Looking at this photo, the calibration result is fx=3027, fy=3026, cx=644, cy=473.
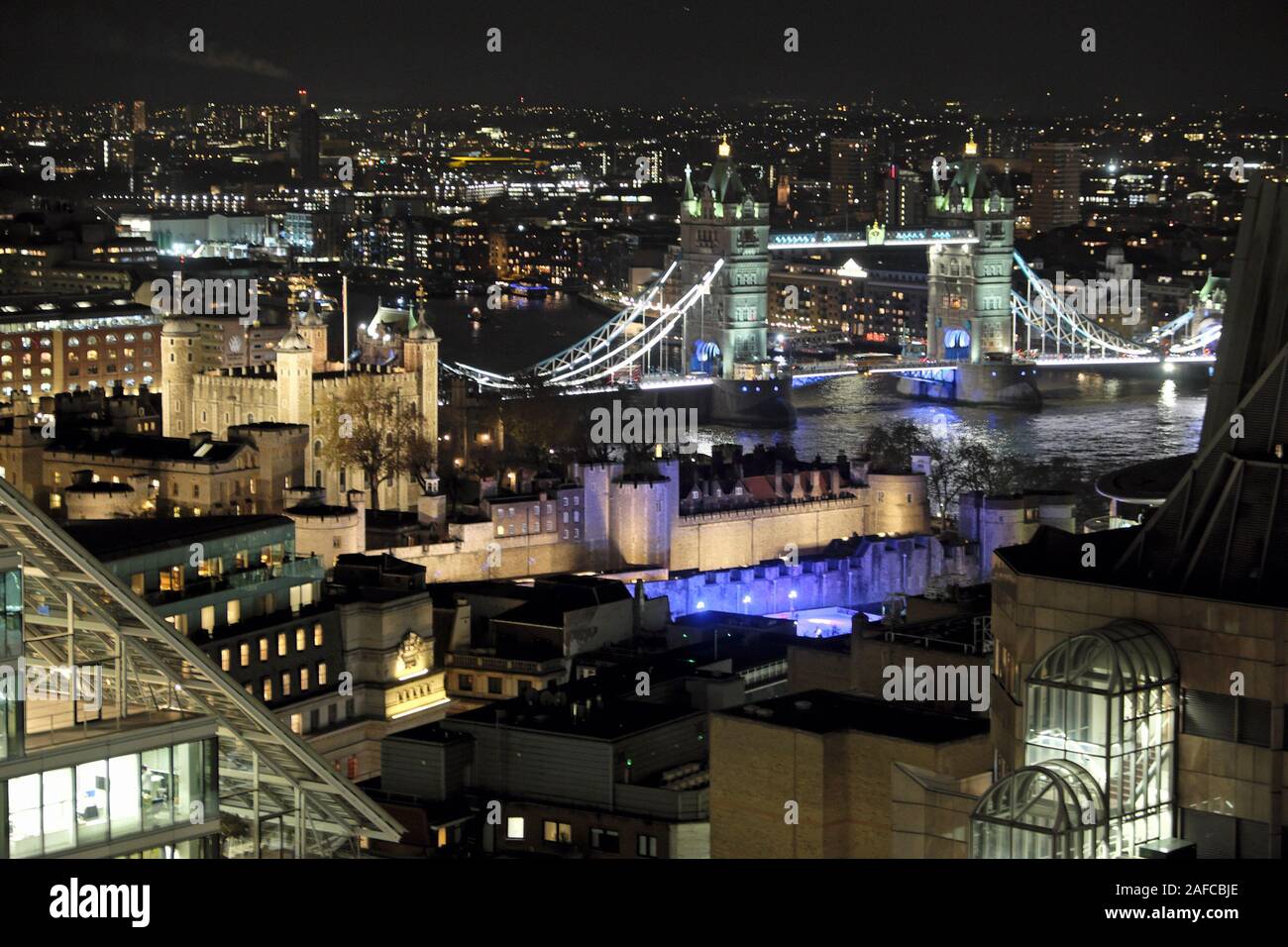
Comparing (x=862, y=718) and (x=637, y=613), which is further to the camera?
(x=637, y=613)

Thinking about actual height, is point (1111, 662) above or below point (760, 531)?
above

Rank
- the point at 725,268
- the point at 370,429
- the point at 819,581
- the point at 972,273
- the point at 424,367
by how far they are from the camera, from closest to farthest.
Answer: the point at 819,581 < the point at 370,429 < the point at 424,367 < the point at 725,268 < the point at 972,273

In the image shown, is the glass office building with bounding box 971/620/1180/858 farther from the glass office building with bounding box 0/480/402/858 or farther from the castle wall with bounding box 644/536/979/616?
the castle wall with bounding box 644/536/979/616

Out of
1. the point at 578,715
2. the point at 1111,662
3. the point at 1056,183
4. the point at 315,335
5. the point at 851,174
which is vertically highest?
the point at 851,174

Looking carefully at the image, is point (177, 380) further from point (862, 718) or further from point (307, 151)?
point (307, 151)

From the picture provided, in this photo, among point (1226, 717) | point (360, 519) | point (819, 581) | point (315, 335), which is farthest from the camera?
point (315, 335)

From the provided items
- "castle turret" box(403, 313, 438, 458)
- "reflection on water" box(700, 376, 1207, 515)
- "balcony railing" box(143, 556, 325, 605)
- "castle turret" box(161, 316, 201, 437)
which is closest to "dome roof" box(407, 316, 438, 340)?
"castle turret" box(403, 313, 438, 458)

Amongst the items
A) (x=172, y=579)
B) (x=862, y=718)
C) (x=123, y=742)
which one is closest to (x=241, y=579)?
(x=172, y=579)
